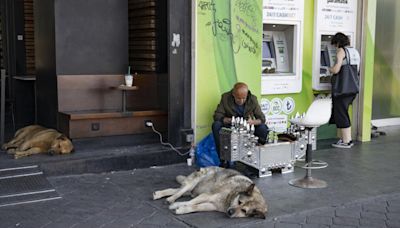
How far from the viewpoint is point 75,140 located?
611 centimetres

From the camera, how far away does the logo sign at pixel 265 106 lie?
721 centimetres

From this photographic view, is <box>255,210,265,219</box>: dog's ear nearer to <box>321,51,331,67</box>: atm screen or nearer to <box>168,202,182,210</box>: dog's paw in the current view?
<box>168,202,182,210</box>: dog's paw

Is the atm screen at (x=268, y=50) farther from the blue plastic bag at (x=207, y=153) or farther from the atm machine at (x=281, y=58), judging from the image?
the blue plastic bag at (x=207, y=153)

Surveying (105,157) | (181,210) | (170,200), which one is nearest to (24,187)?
(105,157)

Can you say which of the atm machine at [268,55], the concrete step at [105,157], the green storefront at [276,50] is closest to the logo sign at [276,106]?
the green storefront at [276,50]

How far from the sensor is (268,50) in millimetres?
7387

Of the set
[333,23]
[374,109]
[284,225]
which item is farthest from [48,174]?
[374,109]

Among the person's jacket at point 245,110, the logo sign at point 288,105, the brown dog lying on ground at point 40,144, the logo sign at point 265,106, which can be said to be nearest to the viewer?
the brown dog lying on ground at point 40,144

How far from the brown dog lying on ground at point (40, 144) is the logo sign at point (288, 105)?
10.3 feet

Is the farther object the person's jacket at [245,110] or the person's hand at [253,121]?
the person's jacket at [245,110]

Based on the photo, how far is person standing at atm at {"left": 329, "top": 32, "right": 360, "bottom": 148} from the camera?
7.23 m

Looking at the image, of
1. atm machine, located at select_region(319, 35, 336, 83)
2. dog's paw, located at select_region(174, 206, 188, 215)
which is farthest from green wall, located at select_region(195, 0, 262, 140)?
dog's paw, located at select_region(174, 206, 188, 215)

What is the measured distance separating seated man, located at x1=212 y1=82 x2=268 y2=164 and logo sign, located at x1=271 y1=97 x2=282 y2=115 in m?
1.24

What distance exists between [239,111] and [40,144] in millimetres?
2418
